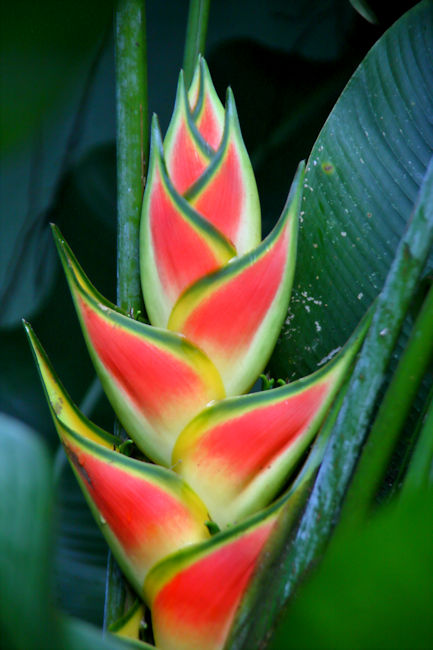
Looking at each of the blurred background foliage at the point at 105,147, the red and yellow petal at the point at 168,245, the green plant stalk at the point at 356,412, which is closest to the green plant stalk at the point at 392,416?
the green plant stalk at the point at 356,412

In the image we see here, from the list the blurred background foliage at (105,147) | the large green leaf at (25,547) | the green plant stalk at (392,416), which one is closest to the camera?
the large green leaf at (25,547)

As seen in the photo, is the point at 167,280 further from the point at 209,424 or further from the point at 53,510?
the point at 53,510

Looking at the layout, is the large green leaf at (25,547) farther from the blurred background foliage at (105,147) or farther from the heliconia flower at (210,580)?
the blurred background foliage at (105,147)

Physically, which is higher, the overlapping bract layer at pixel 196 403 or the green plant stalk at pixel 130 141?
the green plant stalk at pixel 130 141

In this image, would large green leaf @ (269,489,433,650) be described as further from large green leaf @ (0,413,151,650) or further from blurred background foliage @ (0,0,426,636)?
blurred background foliage @ (0,0,426,636)

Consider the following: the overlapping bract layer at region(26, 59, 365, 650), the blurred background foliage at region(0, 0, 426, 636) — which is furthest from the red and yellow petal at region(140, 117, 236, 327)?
the blurred background foliage at region(0, 0, 426, 636)

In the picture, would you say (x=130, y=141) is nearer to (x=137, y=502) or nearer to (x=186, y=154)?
(x=186, y=154)

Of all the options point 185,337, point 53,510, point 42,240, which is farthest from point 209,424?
point 42,240
